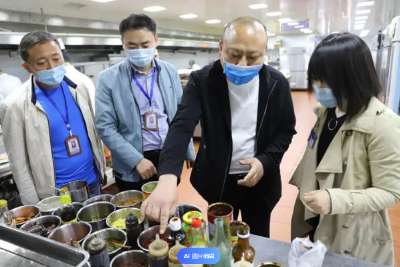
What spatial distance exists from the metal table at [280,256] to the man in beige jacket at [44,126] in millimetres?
1330

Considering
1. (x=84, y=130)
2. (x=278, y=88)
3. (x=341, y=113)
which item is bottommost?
(x=84, y=130)

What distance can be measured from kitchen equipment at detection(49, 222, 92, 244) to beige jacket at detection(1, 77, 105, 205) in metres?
0.73

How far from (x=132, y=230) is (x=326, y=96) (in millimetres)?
1017

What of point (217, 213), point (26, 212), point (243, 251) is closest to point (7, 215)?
point (26, 212)

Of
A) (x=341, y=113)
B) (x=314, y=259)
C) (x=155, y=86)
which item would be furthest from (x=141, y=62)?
(x=314, y=259)

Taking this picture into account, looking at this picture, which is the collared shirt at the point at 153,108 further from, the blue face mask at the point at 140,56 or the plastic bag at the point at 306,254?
the plastic bag at the point at 306,254

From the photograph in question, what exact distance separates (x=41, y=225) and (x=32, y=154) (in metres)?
0.70

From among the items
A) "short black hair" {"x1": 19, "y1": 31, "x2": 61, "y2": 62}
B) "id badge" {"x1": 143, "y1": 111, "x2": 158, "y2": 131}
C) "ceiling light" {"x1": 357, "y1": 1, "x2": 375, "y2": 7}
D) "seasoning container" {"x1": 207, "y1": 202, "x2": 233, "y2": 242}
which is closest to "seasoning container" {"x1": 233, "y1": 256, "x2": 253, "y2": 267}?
"seasoning container" {"x1": 207, "y1": 202, "x2": 233, "y2": 242}

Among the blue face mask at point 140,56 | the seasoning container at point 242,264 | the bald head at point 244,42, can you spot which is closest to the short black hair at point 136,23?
the blue face mask at point 140,56

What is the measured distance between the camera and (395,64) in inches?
146

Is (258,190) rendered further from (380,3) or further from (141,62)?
(380,3)

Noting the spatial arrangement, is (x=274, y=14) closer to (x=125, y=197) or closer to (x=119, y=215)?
(x=125, y=197)

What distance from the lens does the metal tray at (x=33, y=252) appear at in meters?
0.92

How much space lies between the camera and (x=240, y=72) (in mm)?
1319
